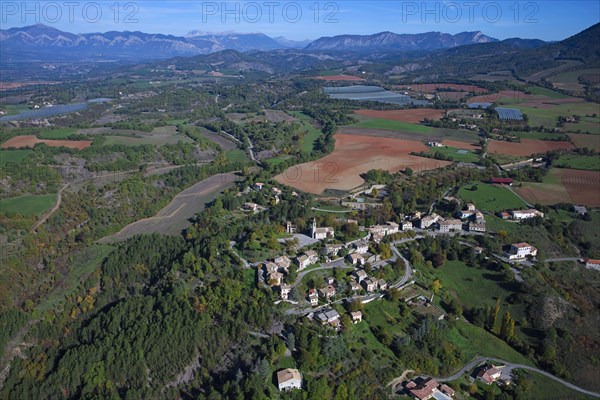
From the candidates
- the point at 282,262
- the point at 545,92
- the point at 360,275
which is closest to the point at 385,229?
the point at 360,275

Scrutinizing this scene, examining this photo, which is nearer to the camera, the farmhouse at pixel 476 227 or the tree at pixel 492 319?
the tree at pixel 492 319

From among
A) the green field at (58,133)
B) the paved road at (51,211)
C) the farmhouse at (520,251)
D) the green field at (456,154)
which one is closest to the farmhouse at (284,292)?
the farmhouse at (520,251)

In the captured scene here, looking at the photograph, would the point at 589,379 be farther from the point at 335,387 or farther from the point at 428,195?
the point at 428,195

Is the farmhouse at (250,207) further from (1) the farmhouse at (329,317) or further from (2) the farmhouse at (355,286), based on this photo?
(1) the farmhouse at (329,317)

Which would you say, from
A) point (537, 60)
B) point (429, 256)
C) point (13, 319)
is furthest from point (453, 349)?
point (537, 60)

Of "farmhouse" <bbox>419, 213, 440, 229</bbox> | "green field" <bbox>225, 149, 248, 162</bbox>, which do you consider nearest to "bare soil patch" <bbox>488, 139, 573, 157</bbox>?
"farmhouse" <bbox>419, 213, 440, 229</bbox>

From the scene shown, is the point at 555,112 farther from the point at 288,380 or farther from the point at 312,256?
the point at 288,380
